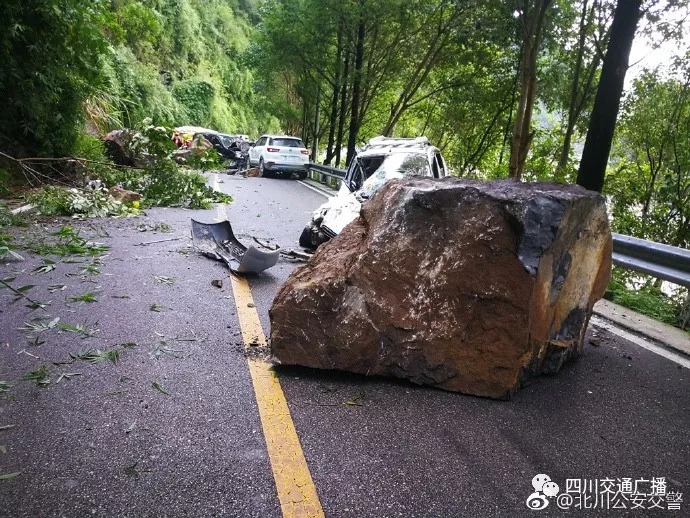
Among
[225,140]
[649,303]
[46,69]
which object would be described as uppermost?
[46,69]

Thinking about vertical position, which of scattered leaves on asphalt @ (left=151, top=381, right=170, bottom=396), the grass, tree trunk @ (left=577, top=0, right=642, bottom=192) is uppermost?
tree trunk @ (left=577, top=0, right=642, bottom=192)

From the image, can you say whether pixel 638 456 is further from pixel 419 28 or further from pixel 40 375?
pixel 419 28

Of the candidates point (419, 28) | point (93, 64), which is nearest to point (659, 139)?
point (419, 28)

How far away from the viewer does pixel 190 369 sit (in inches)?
128

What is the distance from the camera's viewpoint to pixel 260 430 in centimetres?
263

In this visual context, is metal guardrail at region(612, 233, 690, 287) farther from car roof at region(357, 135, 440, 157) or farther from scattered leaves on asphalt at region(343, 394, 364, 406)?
car roof at region(357, 135, 440, 157)

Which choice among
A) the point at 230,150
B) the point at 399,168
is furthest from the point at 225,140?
the point at 399,168

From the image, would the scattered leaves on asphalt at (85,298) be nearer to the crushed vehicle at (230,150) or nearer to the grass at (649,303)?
the grass at (649,303)

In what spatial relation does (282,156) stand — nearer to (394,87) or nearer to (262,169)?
(262,169)

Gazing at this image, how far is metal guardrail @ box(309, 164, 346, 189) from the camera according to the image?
659 inches

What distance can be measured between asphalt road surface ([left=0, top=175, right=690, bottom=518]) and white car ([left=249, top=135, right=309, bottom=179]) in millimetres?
16978

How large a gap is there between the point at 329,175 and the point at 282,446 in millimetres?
15745

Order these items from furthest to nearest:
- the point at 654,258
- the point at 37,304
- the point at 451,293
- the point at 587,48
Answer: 1. the point at 587,48
2. the point at 654,258
3. the point at 37,304
4. the point at 451,293

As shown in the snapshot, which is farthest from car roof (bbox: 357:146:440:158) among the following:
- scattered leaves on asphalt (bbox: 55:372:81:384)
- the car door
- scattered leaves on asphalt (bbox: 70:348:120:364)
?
the car door
